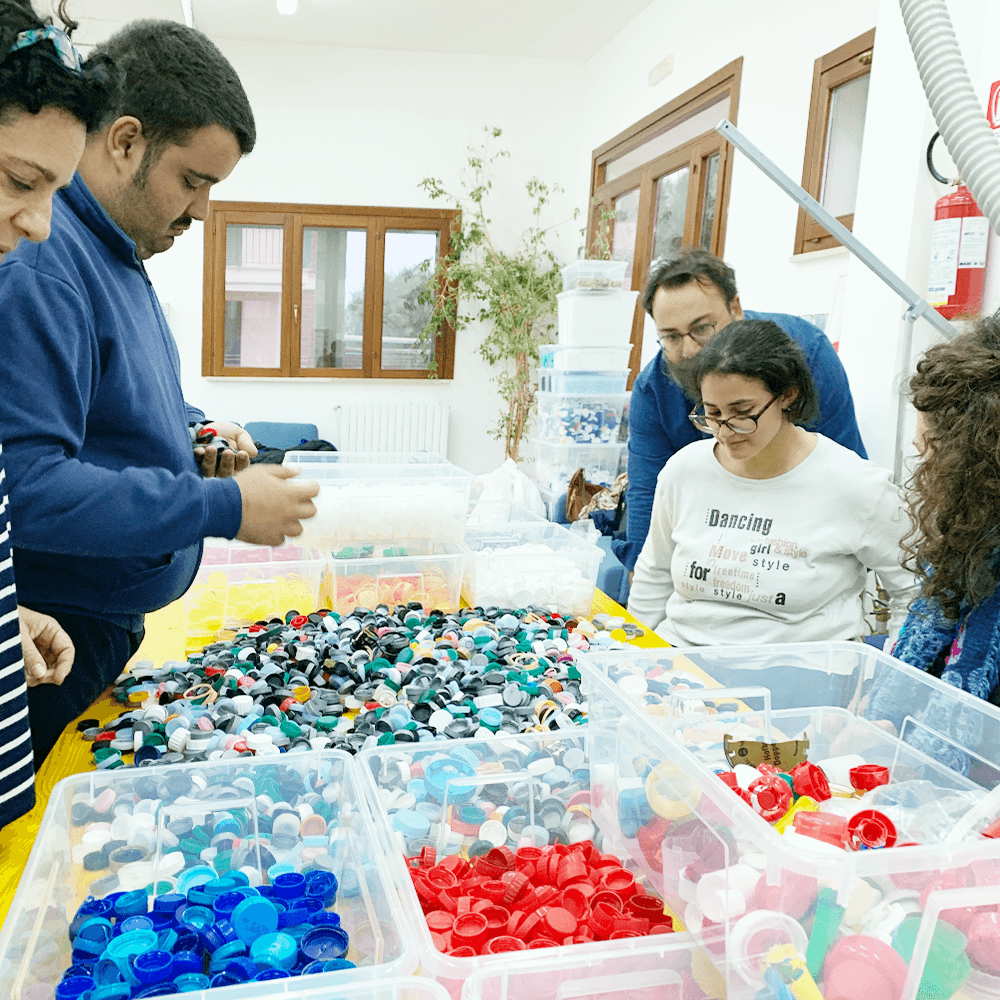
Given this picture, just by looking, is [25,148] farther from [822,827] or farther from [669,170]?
[669,170]

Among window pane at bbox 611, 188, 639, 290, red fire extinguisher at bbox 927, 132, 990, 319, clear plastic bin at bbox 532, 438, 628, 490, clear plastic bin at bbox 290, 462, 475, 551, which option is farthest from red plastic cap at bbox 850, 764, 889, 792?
window pane at bbox 611, 188, 639, 290

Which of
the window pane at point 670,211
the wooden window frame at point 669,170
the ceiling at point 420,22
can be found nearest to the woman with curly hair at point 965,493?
the wooden window frame at point 669,170

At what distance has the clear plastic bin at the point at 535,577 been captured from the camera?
6.50 feet

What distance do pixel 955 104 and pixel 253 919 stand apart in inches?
33.8

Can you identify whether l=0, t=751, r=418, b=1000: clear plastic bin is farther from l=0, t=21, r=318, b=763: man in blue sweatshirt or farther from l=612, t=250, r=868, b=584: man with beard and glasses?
l=612, t=250, r=868, b=584: man with beard and glasses

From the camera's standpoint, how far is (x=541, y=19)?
18.7ft

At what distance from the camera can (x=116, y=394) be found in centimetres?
122

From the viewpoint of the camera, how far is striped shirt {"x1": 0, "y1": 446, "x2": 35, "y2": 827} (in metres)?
0.94

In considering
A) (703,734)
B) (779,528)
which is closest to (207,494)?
(703,734)

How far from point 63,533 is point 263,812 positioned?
430 millimetres

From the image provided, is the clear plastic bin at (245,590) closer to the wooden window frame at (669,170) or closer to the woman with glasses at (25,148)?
the woman with glasses at (25,148)

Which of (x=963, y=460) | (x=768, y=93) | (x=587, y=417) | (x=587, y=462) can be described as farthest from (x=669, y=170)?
(x=963, y=460)

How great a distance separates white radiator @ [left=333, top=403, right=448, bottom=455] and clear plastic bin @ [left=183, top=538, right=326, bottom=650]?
188 inches

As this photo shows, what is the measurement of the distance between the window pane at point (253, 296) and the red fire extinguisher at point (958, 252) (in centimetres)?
516
